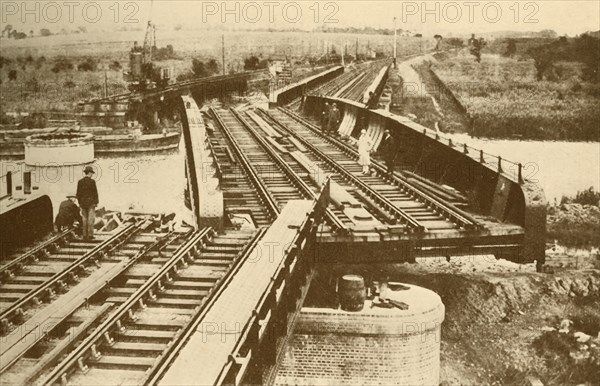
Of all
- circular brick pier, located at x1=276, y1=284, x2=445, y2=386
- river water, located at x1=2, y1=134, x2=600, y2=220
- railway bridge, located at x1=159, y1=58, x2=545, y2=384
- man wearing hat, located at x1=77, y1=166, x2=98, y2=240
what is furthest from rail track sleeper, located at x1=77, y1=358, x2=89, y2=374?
river water, located at x1=2, y1=134, x2=600, y2=220

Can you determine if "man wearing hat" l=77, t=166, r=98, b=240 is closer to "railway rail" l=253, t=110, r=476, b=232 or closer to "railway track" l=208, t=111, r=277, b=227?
"railway track" l=208, t=111, r=277, b=227

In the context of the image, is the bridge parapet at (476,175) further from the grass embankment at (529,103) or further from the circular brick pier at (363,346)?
the grass embankment at (529,103)

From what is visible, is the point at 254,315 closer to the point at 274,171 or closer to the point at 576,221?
the point at 274,171

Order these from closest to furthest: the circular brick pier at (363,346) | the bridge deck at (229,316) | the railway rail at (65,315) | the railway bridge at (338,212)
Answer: the bridge deck at (229,316) < the railway bridge at (338,212) < the railway rail at (65,315) < the circular brick pier at (363,346)

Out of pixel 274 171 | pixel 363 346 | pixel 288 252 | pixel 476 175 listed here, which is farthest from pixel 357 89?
pixel 288 252

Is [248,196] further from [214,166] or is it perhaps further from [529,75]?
[529,75]

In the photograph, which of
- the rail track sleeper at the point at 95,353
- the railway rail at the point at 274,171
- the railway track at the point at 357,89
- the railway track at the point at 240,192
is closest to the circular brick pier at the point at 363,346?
the railway rail at the point at 274,171
